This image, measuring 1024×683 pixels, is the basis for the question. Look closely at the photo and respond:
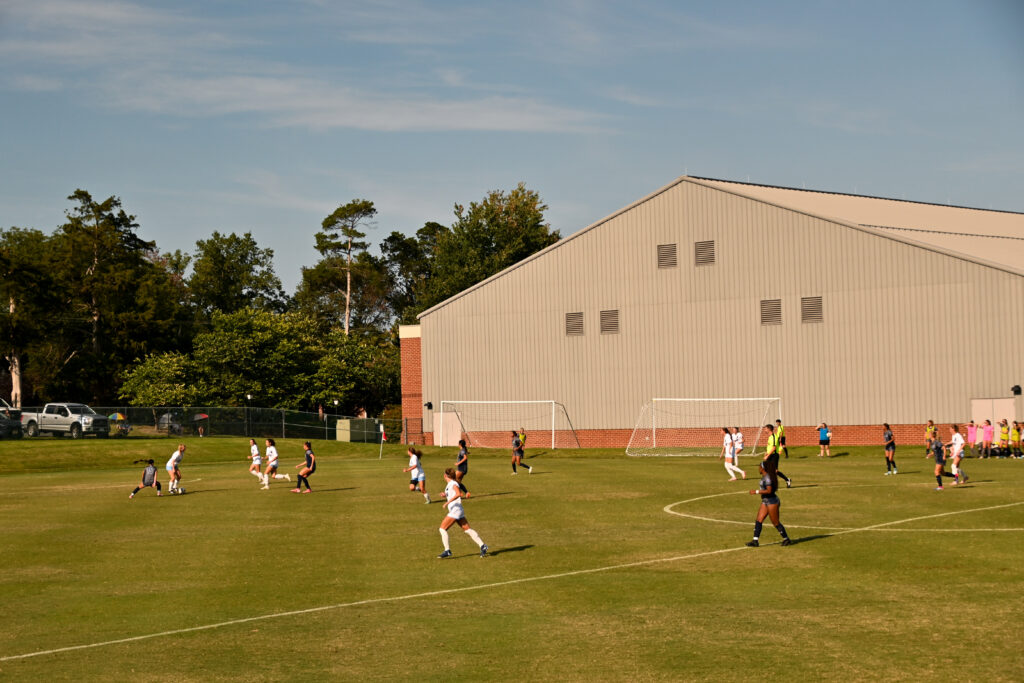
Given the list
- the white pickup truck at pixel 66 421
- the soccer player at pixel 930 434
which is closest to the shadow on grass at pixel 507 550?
the soccer player at pixel 930 434

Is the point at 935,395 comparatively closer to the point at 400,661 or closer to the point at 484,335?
the point at 484,335

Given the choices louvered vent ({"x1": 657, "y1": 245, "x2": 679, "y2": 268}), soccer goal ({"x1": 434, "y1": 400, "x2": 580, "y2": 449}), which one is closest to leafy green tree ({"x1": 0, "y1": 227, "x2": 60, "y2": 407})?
soccer goal ({"x1": 434, "y1": 400, "x2": 580, "y2": 449})

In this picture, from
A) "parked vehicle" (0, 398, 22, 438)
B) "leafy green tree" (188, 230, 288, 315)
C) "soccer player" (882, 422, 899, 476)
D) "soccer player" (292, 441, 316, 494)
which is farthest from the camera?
"leafy green tree" (188, 230, 288, 315)

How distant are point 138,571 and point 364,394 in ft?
280

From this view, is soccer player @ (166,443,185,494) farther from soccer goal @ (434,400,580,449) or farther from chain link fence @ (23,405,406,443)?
chain link fence @ (23,405,406,443)

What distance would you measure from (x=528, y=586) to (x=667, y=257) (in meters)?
49.0

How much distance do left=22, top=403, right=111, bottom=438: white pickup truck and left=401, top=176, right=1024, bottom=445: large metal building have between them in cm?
2196

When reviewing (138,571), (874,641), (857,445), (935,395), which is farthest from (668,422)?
(874,641)

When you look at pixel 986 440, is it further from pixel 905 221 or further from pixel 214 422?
pixel 214 422

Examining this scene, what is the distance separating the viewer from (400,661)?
56.3 feet

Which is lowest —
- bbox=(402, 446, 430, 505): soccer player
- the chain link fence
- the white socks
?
the white socks

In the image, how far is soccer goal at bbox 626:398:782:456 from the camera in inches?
2603

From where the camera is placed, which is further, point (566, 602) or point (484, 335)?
point (484, 335)

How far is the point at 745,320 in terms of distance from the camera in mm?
67062
